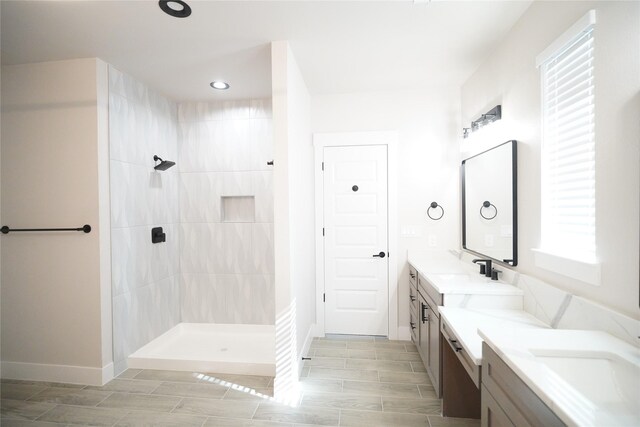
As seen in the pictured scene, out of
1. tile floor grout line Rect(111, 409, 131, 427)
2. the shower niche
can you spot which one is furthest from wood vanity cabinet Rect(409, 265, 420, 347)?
tile floor grout line Rect(111, 409, 131, 427)

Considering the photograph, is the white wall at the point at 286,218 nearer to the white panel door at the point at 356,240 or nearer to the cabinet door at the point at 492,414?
the white panel door at the point at 356,240

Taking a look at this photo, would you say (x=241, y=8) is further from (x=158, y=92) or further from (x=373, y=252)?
(x=373, y=252)

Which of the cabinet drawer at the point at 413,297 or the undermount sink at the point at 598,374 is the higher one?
the undermount sink at the point at 598,374

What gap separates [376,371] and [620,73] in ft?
8.17

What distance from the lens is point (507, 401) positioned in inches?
43.1

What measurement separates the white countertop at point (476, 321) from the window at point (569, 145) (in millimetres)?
423

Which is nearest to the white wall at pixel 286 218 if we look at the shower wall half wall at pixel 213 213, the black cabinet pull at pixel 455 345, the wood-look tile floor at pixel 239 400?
the wood-look tile floor at pixel 239 400

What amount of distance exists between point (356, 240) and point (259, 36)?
2.12 metres

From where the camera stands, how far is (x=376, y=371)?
2594mm

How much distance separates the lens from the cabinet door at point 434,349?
6.70 feet

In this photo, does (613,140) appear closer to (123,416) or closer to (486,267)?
(486,267)

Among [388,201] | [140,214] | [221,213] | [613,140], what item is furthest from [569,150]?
[140,214]

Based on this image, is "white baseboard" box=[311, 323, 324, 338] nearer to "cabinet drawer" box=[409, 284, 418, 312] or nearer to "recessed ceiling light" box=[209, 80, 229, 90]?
"cabinet drawer" box=[409, 284, 418, 312]

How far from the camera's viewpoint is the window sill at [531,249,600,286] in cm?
134
